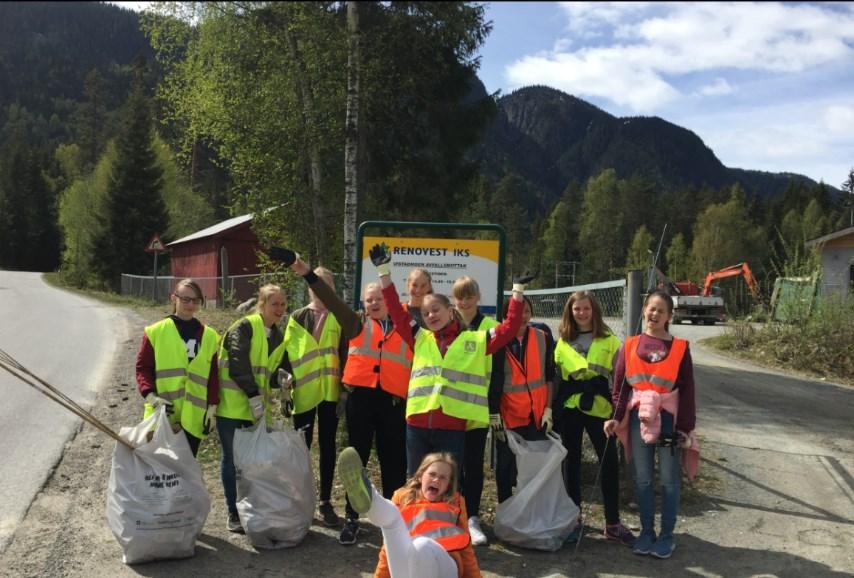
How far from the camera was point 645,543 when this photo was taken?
439 cm

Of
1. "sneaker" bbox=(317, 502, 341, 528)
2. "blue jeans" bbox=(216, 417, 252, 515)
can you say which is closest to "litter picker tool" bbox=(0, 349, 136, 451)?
"blue jeans" bbox=(216, 417, 252, 515)

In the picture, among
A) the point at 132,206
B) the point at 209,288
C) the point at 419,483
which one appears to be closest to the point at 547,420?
the point at 419,483

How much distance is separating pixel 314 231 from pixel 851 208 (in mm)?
67135

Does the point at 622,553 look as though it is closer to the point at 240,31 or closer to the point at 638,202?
the point at 240,31

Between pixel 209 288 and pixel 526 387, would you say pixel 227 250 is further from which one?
pixel 526 387

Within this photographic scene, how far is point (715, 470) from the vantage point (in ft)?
21.0

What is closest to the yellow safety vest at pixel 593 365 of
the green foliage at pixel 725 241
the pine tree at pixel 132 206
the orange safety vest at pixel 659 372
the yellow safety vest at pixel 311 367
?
the orange safety vest at pixel 659 372

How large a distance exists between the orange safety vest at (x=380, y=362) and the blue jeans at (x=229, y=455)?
80cm

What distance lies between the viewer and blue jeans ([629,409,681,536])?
4312mm

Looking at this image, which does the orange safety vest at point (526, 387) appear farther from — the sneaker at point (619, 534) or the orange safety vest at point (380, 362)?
the sneaker at point (619, 534)

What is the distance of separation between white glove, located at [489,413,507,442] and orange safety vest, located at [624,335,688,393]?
2.86 ft

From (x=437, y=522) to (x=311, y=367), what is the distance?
5.32 ft

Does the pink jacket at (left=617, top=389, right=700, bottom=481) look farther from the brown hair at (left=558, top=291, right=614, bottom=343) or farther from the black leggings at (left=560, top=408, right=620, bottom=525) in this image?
the brown hair at (left=558, top=291, right=614, bottom=343)

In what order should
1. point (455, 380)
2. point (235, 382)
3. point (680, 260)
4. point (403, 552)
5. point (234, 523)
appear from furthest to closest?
point (680, 260) < point (234, 523) < point (235, 382) < point (455, 380) < point (403, 552)
